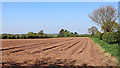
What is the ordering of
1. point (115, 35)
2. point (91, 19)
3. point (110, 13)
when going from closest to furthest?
1. point (115, 35)
2. point (110, 13)
3. point (91, 19)

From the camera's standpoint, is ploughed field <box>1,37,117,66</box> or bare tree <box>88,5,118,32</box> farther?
bare tree <box>88,5,118,32</box>

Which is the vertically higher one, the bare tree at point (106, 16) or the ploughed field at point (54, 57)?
the bare tree at point (106, 16)

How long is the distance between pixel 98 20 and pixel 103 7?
3558 millimetres

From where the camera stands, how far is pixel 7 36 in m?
39.3

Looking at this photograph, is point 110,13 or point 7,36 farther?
point 7,36

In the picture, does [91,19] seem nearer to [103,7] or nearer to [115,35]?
[103,7]

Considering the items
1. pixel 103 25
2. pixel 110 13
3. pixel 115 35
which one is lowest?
pixel 115 35

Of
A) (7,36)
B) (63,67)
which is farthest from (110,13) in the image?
(63,67)

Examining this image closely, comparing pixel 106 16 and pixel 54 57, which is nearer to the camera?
pixel 54 57

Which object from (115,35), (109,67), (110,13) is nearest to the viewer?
(109,67)

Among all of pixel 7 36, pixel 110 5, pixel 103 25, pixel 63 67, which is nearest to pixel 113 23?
pixel 103 25

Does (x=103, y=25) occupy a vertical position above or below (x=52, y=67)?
above

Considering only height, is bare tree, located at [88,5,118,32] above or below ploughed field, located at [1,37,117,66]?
above

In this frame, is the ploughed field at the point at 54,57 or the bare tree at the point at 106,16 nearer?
the ploughed field at the point at 54,57
